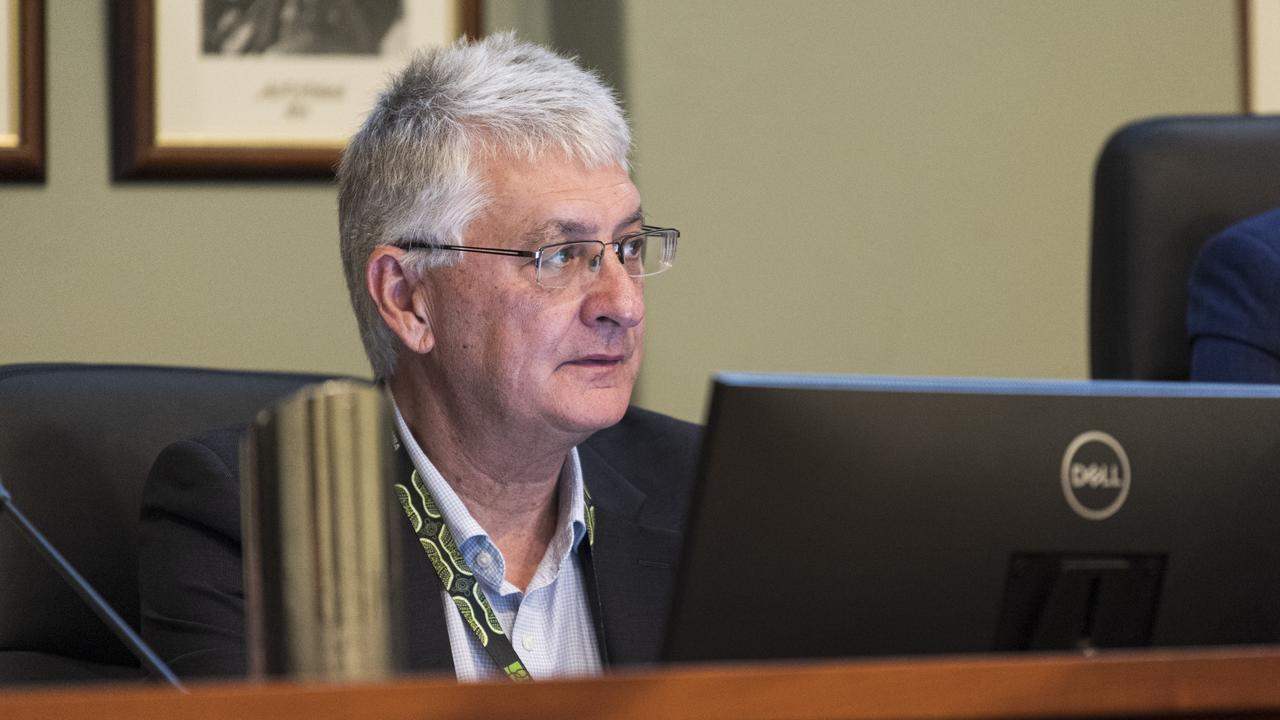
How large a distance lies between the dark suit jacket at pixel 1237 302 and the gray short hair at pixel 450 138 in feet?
2.20

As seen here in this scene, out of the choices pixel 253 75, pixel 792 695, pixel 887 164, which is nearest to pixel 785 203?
pixel 887 164

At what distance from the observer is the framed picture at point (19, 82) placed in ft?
7.03

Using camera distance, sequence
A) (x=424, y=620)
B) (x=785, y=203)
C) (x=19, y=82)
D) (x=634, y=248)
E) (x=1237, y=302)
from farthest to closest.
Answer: (x=785, y=203) → (x=19, y=82) → (x=1237, y=302) → (x=634, y=248) → (x=424, y=620)

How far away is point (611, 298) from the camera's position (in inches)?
58.7

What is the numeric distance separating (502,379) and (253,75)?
3.02 ft

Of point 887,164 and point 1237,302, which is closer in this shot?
point 1237,302

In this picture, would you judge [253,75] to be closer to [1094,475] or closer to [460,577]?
[460,577]

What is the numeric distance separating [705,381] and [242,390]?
2.91ft

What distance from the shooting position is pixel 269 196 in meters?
2.24

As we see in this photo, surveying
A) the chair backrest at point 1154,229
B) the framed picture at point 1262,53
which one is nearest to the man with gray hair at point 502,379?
the chair backrest at point 1154,229

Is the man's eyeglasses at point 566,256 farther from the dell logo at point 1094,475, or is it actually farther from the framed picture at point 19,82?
the framed picture at point 19,82

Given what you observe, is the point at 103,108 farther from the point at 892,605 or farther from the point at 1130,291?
the point at 892,605

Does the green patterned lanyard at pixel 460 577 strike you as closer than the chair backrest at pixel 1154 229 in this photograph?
Yes

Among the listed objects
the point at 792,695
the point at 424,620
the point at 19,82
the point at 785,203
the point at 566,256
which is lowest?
the point at 424,620
